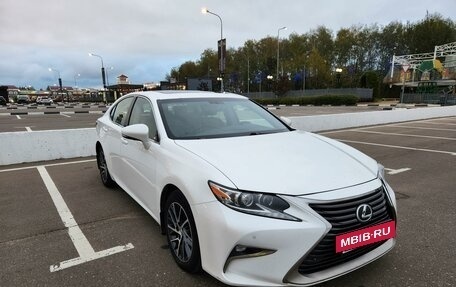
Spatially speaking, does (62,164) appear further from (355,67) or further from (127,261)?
(355,67)

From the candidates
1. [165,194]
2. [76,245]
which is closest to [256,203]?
[165,194]

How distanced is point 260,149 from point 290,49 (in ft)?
283

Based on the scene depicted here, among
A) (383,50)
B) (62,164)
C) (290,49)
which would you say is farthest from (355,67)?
(62,164)

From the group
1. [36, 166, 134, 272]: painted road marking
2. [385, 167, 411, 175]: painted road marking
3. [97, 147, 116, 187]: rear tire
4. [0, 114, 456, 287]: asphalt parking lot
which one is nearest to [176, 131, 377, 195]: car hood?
[0, 114, 456, 287]: asphalt parking lot

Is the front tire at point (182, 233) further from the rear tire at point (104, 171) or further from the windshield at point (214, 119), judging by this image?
the rear tire at point (104, 171)

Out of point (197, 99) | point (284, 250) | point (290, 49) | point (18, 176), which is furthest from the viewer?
point (290, 49)

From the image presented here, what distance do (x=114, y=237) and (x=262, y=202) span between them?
2.08m

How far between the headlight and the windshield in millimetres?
1091

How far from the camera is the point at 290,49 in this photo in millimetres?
84562

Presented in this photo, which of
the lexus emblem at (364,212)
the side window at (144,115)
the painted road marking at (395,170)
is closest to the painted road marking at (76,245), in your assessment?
A: the side window at (144,115)

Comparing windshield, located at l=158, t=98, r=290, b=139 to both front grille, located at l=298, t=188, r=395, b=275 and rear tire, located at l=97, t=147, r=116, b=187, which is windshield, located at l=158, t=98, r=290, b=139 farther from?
rear tire, located at l=97, t=147, r=116, b=187

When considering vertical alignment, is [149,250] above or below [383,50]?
below

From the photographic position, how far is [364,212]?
2404mm

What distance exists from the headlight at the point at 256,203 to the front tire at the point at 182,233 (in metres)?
0.44
